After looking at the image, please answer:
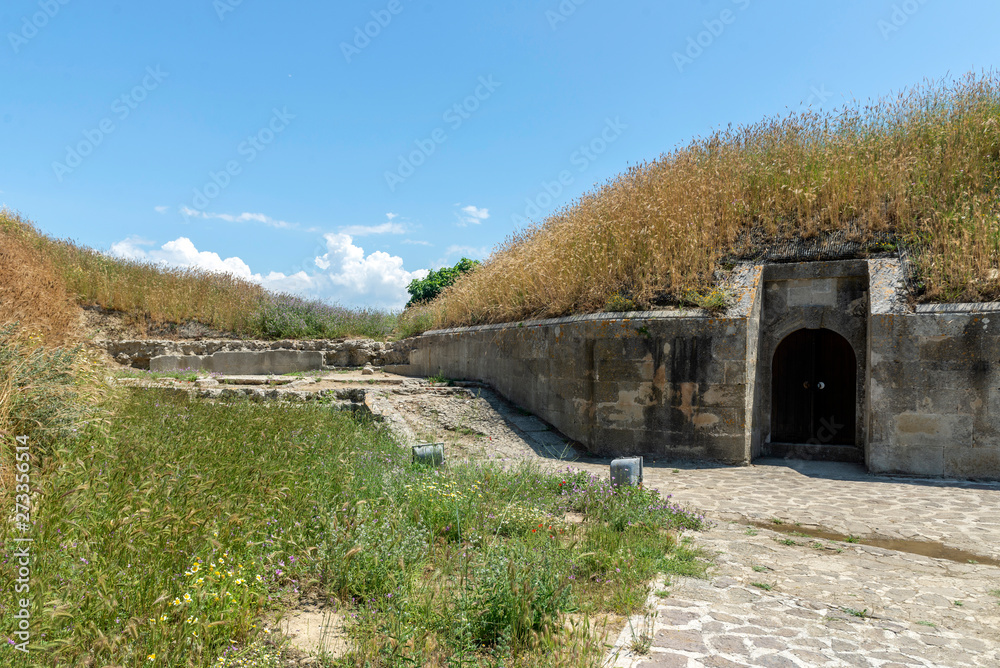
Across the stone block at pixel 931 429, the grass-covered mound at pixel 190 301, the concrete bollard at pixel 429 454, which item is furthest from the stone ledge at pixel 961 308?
the grass-covered mound at pixel 190 301

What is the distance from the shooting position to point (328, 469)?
187 inches

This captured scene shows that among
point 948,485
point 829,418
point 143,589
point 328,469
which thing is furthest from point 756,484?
point 143,589

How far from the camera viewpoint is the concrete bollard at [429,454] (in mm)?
5777

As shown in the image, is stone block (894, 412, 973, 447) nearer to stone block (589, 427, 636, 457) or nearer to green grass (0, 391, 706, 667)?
stone block (589, 427, 636, 457)

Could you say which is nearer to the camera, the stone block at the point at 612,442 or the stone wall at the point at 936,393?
the stone wall at the point at 936,393

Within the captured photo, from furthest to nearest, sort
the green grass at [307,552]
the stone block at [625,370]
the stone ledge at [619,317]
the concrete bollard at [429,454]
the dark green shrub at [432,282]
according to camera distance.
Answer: the dark green shrub at [432,282], the stone block at [625,370], the stone ledge at [619,317], the concrete bollard at [429,454], the green grass at [307,552]

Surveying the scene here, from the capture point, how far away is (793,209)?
8867mm

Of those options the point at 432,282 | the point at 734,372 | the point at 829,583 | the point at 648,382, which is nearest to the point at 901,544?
the point at 829,583

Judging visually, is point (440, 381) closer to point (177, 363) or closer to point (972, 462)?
point (177, 363)

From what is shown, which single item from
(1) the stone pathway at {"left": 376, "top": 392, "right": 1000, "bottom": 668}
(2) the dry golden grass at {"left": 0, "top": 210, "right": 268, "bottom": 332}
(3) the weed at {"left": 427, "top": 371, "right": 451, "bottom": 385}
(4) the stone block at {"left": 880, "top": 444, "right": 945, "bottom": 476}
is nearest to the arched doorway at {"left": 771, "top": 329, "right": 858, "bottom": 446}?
(4) the stone block at {"left": 880, "top": 444, "right": 945, "bottom": 476}

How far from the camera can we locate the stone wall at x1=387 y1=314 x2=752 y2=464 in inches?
295

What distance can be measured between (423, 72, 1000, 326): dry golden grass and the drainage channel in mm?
3750

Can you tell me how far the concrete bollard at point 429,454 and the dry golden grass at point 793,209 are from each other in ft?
12.1

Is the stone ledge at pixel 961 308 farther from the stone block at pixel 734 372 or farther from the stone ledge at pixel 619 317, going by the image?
the stone ledge at pixel 619 317
